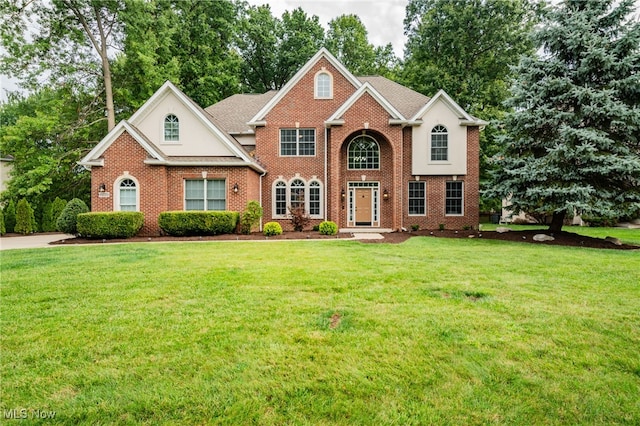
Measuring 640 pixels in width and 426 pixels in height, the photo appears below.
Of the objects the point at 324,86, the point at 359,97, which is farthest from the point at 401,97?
the point at 324,86

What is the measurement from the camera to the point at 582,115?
11.6 metres

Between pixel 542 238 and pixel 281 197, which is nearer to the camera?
pixel 542 238

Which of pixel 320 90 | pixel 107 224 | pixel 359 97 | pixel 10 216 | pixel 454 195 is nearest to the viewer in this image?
pixel 107 224

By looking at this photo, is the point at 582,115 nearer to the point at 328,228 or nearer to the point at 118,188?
the point at 328,228

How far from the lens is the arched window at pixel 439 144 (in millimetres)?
16859

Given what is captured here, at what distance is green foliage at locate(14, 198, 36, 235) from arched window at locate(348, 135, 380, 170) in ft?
55.6

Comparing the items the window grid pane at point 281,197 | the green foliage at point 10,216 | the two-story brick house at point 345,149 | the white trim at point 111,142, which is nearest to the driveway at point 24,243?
the white trim at point 111,142

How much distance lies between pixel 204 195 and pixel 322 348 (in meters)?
12.6

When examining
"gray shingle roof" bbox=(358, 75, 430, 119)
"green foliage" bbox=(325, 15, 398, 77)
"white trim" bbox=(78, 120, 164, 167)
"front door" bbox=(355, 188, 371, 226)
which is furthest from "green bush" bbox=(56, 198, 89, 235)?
"green foliage" bbox=(325, 15, 398, 77)

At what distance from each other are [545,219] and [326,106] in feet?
59.0

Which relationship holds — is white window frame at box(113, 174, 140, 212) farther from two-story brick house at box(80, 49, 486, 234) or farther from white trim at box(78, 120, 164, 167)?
two-story brick house at box(80, 49, 486, 234)

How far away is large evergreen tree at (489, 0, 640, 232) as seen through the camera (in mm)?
11141

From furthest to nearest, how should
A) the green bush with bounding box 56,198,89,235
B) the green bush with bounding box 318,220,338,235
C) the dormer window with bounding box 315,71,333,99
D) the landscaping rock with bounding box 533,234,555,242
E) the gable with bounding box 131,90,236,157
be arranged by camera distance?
the dormer window with bounding box 315,71,333,99
the gable with bounding box 131,90,236,157
the green bush with bounding box 318,220,338,235
the green bush with bounding box 56,198,89,235
the landscaping rock with bounding box 533,234,555,242

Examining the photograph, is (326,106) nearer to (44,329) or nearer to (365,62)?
(44,329)
